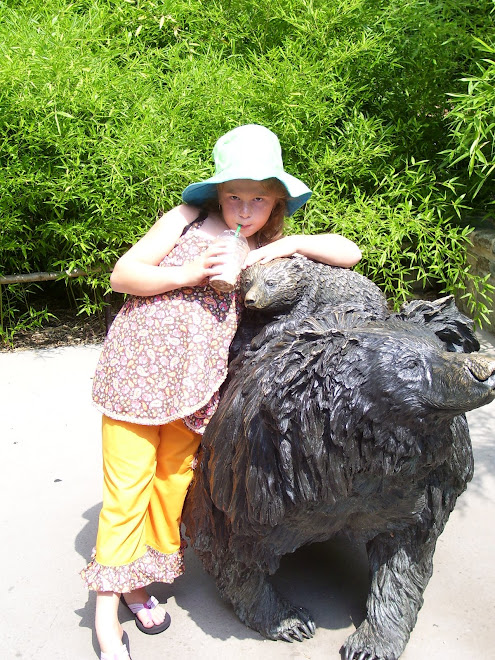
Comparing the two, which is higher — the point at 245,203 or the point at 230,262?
the point at 245,203

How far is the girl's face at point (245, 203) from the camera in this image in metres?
1.86

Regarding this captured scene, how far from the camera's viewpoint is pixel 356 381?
1452 mm

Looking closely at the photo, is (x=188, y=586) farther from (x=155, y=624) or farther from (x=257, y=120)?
(x=257, y=120)

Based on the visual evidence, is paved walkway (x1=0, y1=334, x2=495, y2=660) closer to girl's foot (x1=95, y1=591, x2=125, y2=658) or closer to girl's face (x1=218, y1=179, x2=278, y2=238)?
girl's foot (x1=95, y1=591, x2=125, y2=658)

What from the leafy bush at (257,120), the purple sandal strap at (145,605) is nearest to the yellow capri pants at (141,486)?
the purple sandal strap at (145,605)

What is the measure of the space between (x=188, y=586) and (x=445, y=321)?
3.56ft

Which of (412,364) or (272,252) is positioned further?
(272,252)

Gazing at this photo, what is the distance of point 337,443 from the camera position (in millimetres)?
1480

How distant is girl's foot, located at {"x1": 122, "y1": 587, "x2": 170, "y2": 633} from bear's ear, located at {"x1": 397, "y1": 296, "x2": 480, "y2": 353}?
1022 mm

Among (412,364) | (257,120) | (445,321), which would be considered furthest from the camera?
(257,120)

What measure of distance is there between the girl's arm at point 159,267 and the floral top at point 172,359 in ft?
0.16

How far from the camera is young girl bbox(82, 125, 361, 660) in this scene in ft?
5.93

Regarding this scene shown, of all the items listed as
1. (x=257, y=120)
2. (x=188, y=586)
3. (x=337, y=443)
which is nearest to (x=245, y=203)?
(x=337, y=443)

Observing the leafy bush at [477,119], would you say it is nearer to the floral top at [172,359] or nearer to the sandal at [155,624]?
the floral top at [172,359]
